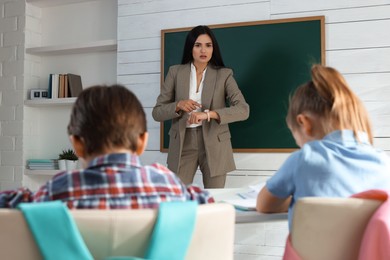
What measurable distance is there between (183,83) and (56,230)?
8.95ft

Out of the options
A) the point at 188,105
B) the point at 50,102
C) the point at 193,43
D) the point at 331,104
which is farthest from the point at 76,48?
the point at 331,104

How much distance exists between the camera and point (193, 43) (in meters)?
3.56

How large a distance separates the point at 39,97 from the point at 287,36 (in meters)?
2.49

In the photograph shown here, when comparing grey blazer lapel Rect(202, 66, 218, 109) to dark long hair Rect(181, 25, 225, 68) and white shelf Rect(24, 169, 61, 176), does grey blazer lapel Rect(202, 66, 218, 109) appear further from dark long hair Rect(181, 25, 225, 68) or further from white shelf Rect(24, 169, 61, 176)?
white shelf Rect(24, 169, 61, 176)

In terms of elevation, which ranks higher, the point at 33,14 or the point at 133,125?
the point at 33,14

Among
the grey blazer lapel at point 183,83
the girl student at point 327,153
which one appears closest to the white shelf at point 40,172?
the grey blazer lapel at point 183,83

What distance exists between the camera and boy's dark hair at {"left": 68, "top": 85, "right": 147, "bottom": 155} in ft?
3.67

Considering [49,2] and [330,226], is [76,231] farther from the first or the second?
[49,2]

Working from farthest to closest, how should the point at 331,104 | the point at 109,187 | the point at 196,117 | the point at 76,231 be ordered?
the point at 196,117 < the point at 331,104 < the point at 109,187 < the point at 76,231

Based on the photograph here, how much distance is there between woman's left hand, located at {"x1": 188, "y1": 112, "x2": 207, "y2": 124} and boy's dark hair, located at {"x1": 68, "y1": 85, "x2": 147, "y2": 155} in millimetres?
2076

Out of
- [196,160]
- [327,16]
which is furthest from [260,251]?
[327,16]

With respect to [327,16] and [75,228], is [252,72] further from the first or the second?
[75,228]

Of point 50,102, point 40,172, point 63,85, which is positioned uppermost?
point 63,85

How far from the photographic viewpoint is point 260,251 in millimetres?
3928
